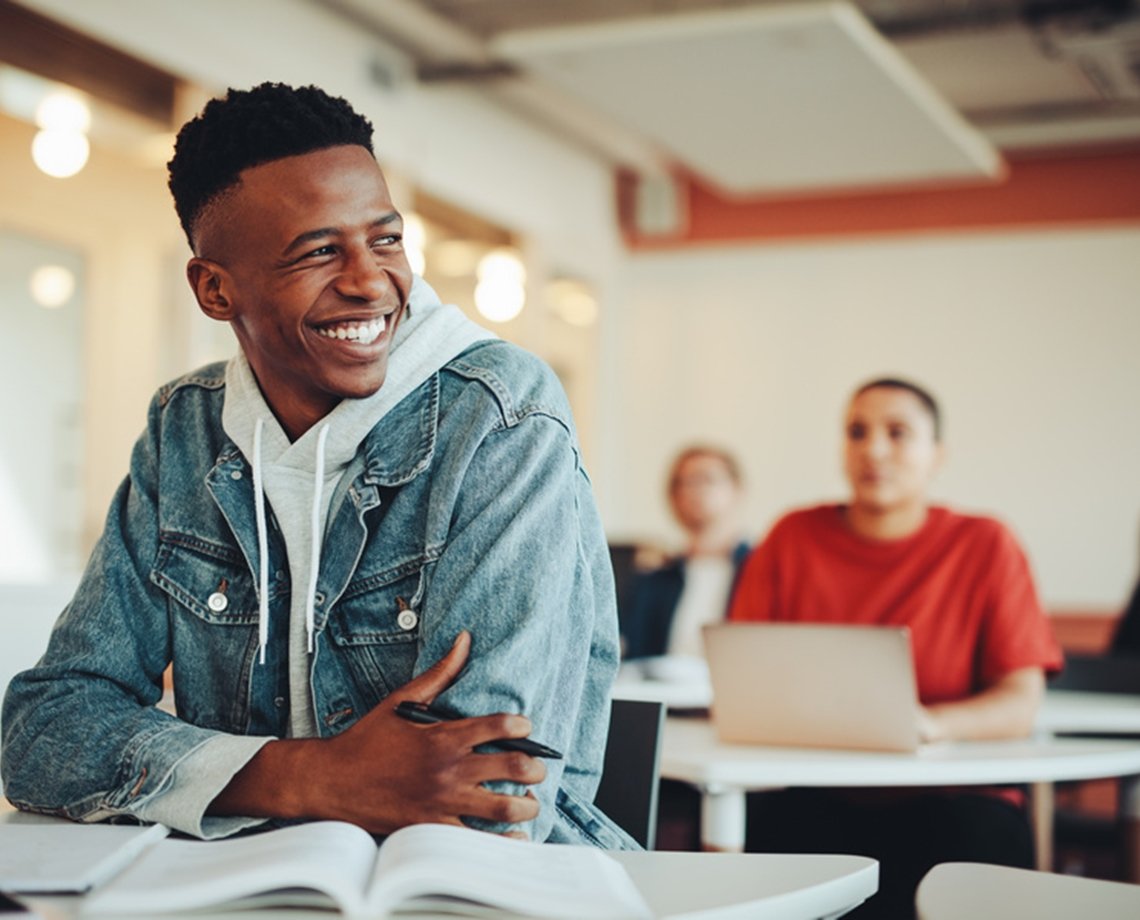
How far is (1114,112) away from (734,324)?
2.39 metres

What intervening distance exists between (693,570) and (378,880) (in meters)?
4.05

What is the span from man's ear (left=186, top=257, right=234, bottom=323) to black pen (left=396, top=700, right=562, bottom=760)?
21.8 inches

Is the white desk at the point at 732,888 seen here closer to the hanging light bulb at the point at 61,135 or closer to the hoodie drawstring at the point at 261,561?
the hoodie drawstring at the point at 261,561

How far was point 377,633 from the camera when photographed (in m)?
1.50

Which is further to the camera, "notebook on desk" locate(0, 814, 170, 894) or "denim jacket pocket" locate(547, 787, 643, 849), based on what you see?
"denim jacket pocket" locate(547, 787, 643, 849)

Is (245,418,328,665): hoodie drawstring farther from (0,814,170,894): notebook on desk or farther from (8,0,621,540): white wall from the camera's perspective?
(8,0,621,540): white wall

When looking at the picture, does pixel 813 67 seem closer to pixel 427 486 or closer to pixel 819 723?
pixel 819 723

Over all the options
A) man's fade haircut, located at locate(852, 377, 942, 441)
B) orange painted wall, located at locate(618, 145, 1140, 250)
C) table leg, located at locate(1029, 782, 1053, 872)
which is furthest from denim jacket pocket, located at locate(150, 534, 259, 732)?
orange painted wall, located at locate(618, 145, 1140, 250)

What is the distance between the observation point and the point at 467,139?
721 cm

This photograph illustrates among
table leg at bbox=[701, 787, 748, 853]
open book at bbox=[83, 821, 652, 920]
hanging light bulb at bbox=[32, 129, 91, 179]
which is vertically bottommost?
table leg at bbox=[701, 787, 748, 853]

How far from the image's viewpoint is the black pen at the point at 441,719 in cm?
131

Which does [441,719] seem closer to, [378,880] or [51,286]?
[378,880]

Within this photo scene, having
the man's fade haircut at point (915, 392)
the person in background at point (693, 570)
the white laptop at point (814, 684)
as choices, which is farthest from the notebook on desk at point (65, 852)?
the person in background at point (693, 570)

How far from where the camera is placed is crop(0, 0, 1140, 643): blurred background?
5.47 m
